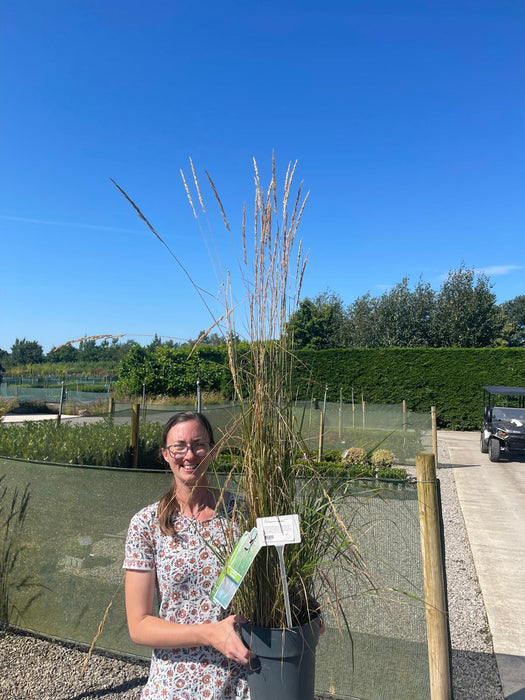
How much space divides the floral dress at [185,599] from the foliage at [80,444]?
2772mm

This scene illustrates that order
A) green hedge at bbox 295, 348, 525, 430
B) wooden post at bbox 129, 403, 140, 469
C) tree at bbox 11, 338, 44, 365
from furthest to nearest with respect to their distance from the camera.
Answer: tree at bbox 11, 338, 44, 365
green hedge at bbox 295, 348, 525, 430
wooden post at bbox 129, 403, 140, 469

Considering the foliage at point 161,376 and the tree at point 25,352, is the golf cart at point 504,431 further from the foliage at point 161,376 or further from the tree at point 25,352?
the tree at point 25,352

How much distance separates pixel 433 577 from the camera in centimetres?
178

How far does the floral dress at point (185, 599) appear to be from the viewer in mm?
1288

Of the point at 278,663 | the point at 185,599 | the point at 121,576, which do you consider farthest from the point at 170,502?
the point at 121,576

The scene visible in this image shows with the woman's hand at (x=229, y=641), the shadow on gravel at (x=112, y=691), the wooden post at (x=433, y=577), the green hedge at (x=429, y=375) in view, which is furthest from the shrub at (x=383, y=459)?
the woman's hand at (x=229, y=641)

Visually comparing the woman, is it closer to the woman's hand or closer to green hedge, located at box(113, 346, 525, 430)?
the woman's hand

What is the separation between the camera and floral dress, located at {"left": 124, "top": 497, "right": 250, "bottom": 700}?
1.29 metres

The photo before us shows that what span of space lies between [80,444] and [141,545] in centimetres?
331

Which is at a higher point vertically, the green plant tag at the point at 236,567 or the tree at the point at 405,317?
the tree at the point at 405,317

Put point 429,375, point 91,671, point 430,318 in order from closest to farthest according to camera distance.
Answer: point 91,671
point 429,375
point 430,318

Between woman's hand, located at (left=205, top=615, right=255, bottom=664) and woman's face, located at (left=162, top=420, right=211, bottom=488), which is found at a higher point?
woman's face, located at (left=162, top=420, right=211, bottom=488)

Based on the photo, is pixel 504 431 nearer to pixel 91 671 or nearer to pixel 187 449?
pixel 91 671

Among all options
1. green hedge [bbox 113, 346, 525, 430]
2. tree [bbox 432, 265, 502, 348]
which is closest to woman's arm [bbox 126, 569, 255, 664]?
green hedge [bbox 113, 346, 525, 430]
